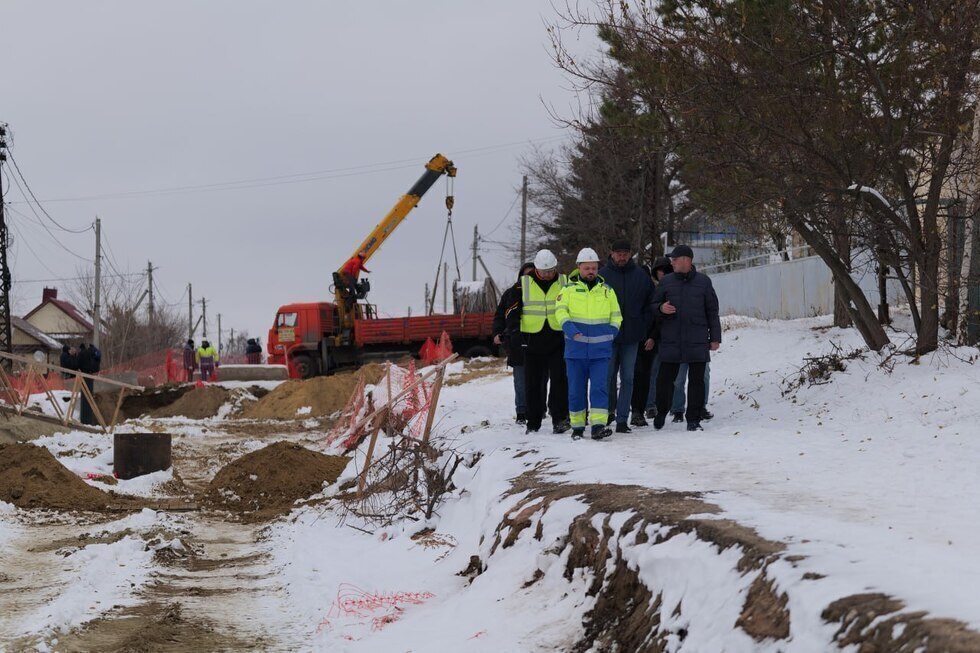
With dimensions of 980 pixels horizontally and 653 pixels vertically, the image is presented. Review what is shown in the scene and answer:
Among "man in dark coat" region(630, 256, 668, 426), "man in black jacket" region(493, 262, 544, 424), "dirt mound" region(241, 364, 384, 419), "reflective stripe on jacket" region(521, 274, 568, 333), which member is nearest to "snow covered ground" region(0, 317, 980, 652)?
"man in dark coat" region(630, 256, 668, 426)

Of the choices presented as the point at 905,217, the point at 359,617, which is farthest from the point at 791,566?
the point at 905,217

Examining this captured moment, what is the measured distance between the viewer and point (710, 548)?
427 centimetres

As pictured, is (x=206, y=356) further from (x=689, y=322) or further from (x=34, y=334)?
(x=34, y=334)

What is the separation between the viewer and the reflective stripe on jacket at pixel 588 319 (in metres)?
9.12

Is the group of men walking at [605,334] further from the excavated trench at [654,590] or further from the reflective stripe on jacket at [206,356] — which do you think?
the reflective stripe on jacket at [206,356]

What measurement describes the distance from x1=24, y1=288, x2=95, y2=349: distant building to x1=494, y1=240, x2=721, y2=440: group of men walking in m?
84.2

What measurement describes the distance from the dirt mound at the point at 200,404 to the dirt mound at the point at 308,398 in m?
0.80

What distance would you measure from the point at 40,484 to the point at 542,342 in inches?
223

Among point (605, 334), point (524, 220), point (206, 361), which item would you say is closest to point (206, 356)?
point (206, 361)

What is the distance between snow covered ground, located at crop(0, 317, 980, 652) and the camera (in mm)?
3766

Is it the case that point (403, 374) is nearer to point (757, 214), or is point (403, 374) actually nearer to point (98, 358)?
point (757, 214)

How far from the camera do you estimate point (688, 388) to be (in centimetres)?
966

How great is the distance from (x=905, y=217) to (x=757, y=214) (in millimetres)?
1645

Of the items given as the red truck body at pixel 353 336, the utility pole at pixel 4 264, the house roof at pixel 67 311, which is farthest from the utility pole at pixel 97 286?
the house roof at pixel 67 311
